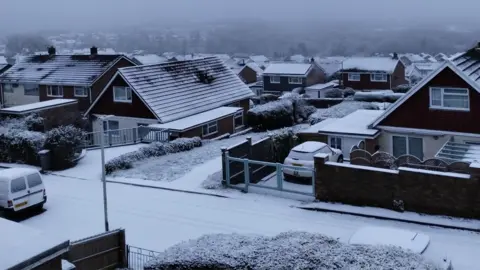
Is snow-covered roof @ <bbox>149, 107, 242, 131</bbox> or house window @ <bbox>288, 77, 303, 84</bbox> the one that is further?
house window @ <bbox>288, 77, 303, 84</bbox>

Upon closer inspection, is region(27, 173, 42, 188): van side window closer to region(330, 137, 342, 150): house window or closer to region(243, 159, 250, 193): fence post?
region(243, 159, 250, 193): fence post

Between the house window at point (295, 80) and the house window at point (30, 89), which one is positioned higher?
the house window at point (30, 89)

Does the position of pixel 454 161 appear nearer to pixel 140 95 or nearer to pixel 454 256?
pixel 454 256

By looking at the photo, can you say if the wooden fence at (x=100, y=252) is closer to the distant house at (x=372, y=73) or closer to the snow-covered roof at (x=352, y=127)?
the snow-covered roof at (x=352, y=127)

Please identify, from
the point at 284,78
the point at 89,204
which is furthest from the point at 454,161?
the point at 284,78

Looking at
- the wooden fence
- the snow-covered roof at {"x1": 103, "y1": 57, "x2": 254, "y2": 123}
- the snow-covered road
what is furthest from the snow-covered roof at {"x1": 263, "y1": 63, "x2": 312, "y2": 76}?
the wooden fence

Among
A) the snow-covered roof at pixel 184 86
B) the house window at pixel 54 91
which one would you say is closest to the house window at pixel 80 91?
the house window at pixel 54 91
